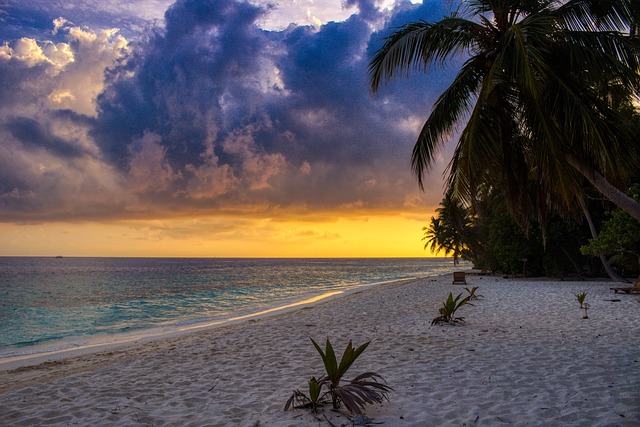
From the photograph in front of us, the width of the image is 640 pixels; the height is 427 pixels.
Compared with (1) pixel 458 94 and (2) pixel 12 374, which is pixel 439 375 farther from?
(2) pixel 12 374

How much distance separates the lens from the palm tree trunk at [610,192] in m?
5.17

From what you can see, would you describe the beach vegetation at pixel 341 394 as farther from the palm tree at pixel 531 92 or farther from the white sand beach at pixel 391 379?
the palm tree at pixel 531 92

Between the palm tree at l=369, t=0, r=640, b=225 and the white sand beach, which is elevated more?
the palm tree at l=369, t=0, r=640, b=225

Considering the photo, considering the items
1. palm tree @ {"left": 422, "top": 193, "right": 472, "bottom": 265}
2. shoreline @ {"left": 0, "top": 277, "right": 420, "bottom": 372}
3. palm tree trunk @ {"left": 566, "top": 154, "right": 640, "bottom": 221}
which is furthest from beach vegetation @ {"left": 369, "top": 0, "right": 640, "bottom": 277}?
palm tree @ {"left": 422, "top": 193, "right": 472, "bottom": 265}

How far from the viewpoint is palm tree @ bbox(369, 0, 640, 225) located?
18.2 feet

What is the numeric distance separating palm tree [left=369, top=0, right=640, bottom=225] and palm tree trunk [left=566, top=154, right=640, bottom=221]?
1cm

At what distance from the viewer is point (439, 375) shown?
5.66m

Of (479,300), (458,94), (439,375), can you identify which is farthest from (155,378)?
(479,300)

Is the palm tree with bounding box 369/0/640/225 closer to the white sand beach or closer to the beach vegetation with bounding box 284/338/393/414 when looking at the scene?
the white sand beach

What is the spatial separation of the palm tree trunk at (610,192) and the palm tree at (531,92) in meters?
0.01

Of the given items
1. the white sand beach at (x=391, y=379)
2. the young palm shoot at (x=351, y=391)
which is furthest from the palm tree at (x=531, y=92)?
the young palm shoot at (x=351, y=391)

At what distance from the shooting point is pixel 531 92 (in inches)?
202

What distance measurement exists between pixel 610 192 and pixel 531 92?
1755 millimetres

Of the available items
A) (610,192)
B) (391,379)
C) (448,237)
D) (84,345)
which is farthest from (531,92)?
(448,237)
